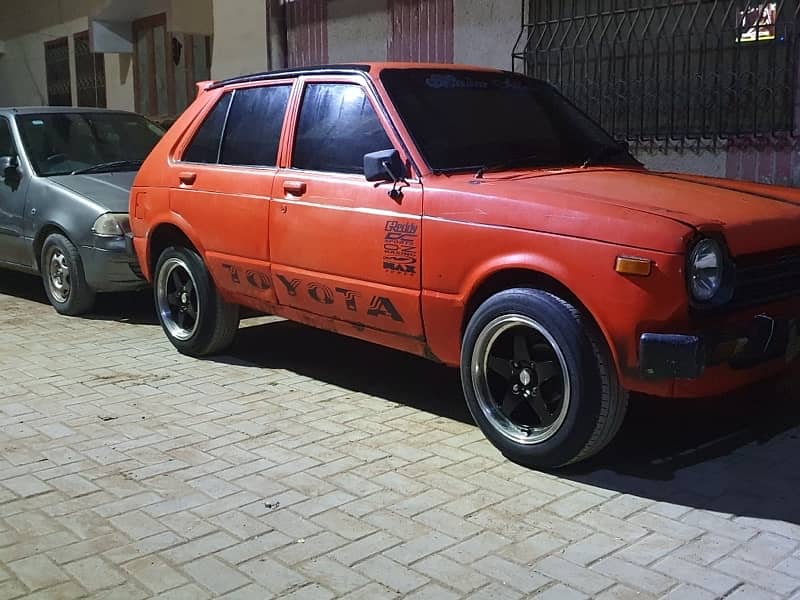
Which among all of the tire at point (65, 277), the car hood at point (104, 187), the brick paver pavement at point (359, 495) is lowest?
the brick paver pavement at point (359, 495)

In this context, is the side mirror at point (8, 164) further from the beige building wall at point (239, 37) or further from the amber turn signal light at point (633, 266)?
the amber turn signal light at point (633, 266)

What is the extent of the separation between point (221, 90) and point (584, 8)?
3491mm

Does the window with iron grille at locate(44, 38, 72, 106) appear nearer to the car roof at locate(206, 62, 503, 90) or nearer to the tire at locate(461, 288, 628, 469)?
the car roof at locate(206, 62, 503, 90)

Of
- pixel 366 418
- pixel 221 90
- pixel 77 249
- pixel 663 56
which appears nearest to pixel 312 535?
pixel 366 418

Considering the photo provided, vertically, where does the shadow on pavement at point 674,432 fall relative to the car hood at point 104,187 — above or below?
below

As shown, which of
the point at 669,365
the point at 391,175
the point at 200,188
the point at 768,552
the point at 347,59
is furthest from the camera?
the point at 347,59

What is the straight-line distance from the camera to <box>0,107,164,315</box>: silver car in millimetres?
7211

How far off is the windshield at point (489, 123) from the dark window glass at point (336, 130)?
0.19m

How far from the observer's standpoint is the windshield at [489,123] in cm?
461

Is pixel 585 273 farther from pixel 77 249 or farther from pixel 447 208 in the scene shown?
pixel 77 249

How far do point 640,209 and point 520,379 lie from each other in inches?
36.8

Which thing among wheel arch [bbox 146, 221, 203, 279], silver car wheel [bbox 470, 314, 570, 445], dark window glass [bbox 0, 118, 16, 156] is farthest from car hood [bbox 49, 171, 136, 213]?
silver car wheel [bbox 470, 314, 570, 445]

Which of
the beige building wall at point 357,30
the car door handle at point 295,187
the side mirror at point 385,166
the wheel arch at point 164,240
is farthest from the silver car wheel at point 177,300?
the beige building wall at point 357,30

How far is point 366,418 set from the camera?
4.88 m
